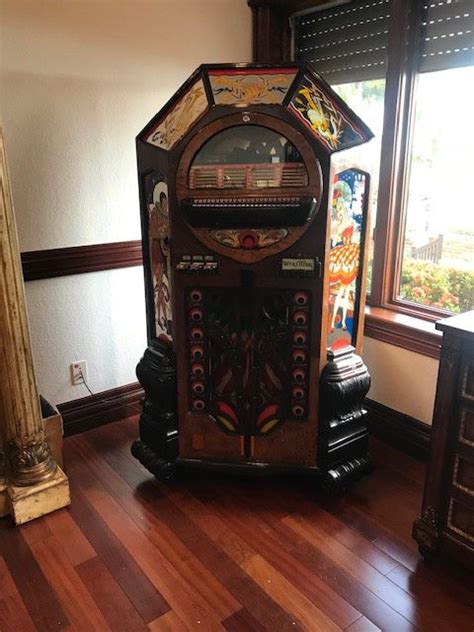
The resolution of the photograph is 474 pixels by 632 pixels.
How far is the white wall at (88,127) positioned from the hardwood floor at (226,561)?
65cm

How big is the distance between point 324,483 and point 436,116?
159 centimetres

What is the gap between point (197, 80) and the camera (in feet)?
6.16

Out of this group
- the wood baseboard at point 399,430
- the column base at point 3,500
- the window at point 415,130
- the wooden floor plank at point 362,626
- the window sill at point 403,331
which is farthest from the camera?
the wood baseboard at point 399,430

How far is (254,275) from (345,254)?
0.36 metres

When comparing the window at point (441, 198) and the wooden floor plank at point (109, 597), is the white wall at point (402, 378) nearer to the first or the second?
the window at point (441, 198)

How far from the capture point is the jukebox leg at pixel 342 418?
80.4 inches

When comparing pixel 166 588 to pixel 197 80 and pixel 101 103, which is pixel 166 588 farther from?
pixel 101 103

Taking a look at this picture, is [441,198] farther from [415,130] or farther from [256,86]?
[256,86]

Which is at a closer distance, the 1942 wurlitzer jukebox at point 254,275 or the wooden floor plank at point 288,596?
the wooden floor plank at point 288,596

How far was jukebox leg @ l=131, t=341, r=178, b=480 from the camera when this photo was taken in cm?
213

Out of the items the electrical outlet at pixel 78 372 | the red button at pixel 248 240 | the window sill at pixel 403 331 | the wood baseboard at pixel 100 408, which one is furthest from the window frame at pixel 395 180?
the electrical outlet at pixel 78 372

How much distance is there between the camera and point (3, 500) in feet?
6.75

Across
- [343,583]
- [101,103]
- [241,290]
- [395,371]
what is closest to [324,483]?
[343,583]

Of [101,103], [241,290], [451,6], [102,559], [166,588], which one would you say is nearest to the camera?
[166,588]
